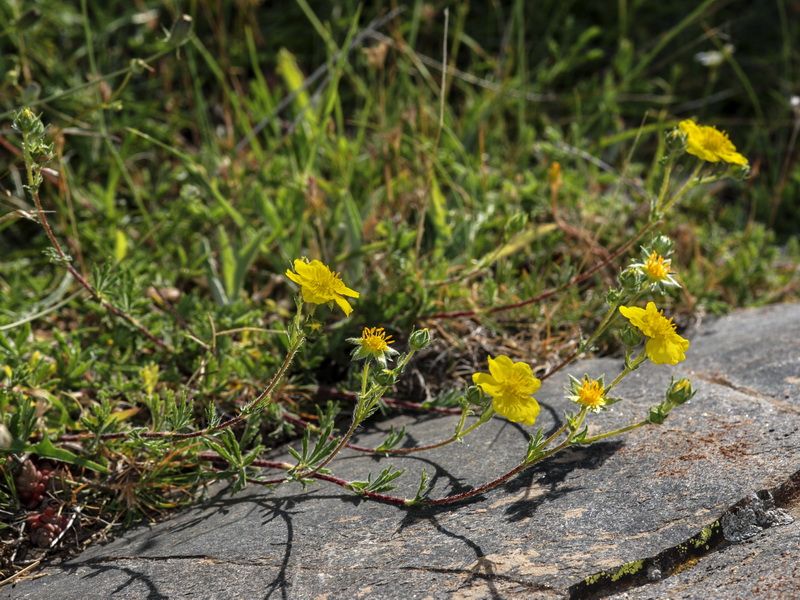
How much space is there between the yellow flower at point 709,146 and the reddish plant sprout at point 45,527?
77.9 inches

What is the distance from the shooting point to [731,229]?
345 cm

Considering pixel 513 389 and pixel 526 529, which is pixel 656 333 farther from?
pixel 526 529

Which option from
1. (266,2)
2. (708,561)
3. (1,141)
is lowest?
(708,561)

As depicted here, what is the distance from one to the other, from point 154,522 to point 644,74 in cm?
A: 329

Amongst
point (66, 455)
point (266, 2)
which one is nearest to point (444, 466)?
point (66, 455)

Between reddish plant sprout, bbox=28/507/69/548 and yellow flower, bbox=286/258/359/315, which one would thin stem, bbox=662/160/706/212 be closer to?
yellow flower, bbox=286/258/359/315

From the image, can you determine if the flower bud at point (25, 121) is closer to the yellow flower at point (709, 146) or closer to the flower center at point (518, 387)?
the flower center at point (518, 387)

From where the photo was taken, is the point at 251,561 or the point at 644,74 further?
the point at 644,74

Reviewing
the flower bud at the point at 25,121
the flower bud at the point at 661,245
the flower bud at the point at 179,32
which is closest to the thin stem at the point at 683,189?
the flower bud at the point at 661,245

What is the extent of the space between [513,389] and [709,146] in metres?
0.99

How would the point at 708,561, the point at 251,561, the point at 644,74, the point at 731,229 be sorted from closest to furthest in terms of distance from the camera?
the point at 708,561 < the point at 251,561 < the point at 731,229 < the point at 644,74

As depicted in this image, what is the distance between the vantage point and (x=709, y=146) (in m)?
2.22

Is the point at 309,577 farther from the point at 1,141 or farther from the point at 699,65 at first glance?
the point at 699,65

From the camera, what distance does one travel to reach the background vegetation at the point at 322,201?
93.7 inches
